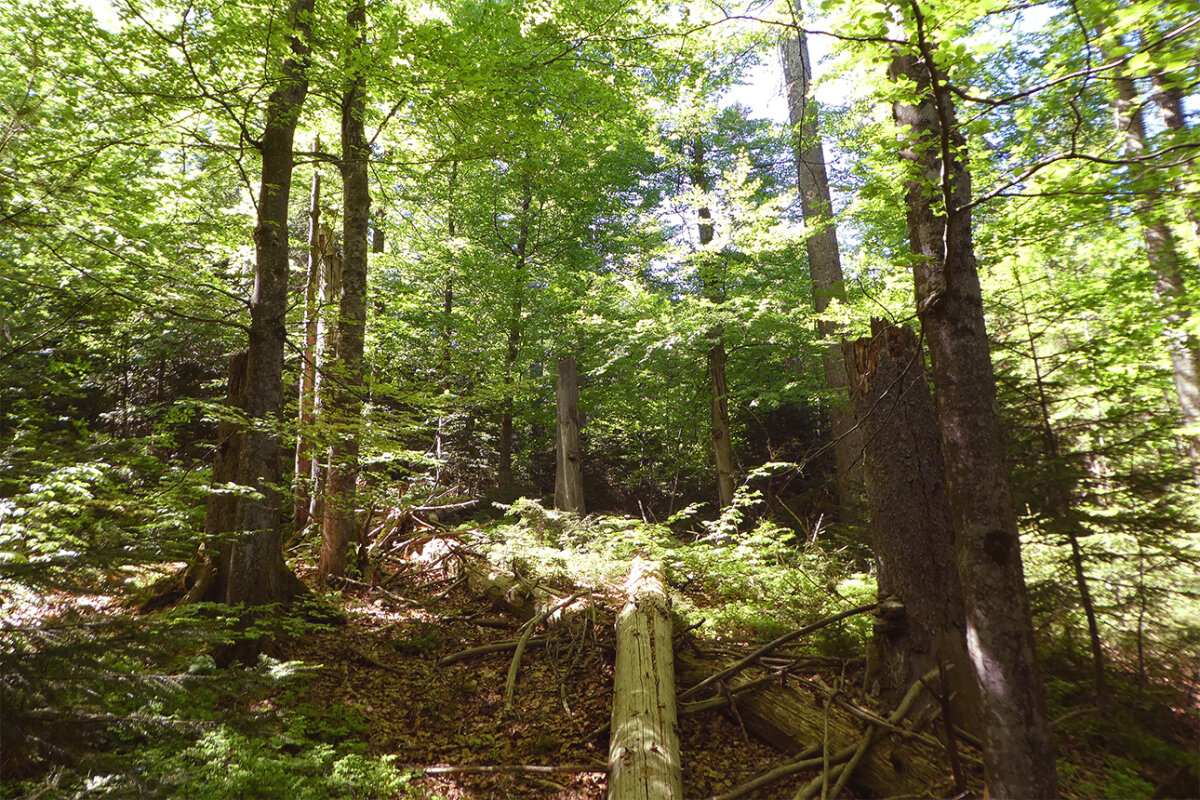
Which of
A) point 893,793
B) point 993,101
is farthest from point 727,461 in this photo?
point 993,101

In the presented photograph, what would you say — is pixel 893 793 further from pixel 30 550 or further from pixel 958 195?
pixel 30 550

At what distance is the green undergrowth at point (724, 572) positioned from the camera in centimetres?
556

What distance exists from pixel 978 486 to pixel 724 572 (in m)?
4.18

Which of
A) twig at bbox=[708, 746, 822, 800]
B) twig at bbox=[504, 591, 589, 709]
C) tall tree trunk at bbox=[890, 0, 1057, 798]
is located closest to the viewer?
tall tree trunk at bbox=[890, 0, 1057, 798]

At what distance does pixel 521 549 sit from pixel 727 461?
17.2ft

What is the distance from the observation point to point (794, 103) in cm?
1078

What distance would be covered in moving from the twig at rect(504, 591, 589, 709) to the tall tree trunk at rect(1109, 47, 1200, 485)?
517cm

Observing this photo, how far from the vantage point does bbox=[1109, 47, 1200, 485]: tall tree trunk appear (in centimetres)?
295

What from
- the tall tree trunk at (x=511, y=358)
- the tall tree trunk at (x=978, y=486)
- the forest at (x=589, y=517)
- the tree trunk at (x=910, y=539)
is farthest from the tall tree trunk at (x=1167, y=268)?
the tall tree trunk at (x=511, y=358)

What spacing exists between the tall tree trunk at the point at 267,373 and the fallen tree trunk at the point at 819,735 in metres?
3.97

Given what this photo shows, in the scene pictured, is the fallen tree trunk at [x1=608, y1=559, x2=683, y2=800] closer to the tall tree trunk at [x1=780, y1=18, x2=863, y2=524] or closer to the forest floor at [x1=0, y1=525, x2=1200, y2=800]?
the forest floor at [x1=0, y1=525, x2=1200, y2=800]

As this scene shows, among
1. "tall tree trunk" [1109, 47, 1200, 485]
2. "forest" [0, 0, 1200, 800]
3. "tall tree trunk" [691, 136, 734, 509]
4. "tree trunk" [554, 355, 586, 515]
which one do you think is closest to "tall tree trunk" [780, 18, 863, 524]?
"forest" [0, 0, 1200, 800]

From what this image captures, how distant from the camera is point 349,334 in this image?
7.08 meters

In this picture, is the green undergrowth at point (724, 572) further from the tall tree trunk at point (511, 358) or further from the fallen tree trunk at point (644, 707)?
the tall tree trunk at point (511, 358)
